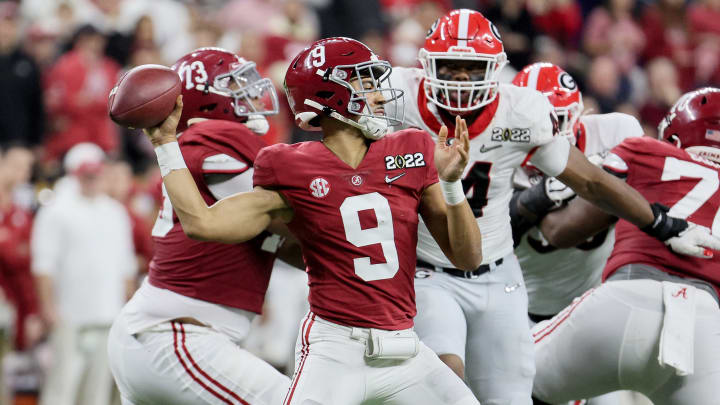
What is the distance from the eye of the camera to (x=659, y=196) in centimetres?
468

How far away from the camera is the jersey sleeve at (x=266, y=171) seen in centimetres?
369

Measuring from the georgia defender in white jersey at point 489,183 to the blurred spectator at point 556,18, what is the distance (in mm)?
7574

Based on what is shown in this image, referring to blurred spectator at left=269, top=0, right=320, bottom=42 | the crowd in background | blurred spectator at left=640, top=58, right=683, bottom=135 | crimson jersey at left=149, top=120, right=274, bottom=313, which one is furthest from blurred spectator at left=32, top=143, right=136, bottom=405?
blurred spectator at left=640, top=58, right=683, bottom=135

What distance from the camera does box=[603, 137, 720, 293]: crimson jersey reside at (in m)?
4.61

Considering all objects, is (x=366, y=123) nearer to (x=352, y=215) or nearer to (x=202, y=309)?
(x=352, y=215)

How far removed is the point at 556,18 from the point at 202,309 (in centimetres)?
870

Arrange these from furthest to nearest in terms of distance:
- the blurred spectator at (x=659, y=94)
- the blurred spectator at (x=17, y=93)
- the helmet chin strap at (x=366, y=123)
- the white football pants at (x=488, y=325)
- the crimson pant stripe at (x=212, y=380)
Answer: the blurred spectator at (x=659, y=94) → the blurred spectator at (x=17, y=93) → the white football pants at (x=488, y=325) → the crimson pant stripe at (x=212, y=380) → the helmet chin strap at (x=366, y=123)

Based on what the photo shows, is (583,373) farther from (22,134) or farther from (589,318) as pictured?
(22,134)

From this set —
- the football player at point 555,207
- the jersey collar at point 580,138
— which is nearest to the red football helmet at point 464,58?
the football player at point 555,207

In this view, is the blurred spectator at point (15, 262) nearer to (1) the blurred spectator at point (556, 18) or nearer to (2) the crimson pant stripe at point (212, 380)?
(2) the crimson pant stripe at point (212, 380)

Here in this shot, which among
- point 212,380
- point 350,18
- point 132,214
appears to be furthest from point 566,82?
point 350,18

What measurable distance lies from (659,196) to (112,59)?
7068 millimetres

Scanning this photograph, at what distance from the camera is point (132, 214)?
361 inches

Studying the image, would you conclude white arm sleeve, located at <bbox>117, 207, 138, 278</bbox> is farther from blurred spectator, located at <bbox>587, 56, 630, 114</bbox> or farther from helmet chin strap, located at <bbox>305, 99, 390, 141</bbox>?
blurred spectator, located at <bbox>587, 56, 630, 114</bbox>
